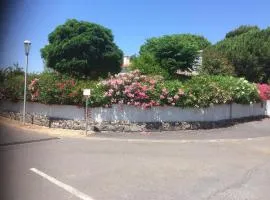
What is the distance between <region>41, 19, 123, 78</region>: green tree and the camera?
89.7 feet

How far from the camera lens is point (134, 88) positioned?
2017cm

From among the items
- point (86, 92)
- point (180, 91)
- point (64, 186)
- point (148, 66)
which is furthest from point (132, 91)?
point (64, 186)

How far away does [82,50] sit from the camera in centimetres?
2744

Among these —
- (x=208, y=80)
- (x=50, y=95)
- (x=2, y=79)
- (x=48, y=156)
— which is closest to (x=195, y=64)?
(x=208, y=80)

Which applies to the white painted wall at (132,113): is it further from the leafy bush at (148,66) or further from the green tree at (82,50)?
the green tree at (82,50)

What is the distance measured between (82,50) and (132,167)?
16861 millimetres

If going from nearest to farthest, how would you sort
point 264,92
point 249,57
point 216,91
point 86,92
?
point 86,92
point 216,91
point 264,92
point 249,57

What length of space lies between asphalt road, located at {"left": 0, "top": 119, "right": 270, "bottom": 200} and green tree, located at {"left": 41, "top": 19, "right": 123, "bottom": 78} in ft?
31.4

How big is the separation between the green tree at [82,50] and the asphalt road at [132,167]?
31.4ft

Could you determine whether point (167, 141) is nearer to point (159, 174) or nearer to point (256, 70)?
point (159, 174)

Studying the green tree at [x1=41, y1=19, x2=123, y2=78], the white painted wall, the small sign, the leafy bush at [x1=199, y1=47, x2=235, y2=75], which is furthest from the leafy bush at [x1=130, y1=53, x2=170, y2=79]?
the leafy bush at [x1=199, y1=47, x2=235, y2=75]

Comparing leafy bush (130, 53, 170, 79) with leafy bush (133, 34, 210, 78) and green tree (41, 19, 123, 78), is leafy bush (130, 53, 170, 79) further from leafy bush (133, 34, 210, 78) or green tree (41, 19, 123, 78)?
green tree (41, 19, 123, 78)

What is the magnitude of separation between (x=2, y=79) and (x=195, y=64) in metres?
11.3

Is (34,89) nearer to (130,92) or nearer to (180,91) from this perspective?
(130,92)
